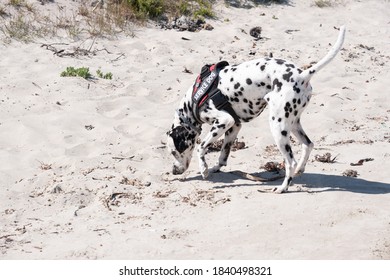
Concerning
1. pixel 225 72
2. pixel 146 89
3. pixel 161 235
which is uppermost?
pixel 225 72

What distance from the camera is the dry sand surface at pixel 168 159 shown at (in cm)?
645

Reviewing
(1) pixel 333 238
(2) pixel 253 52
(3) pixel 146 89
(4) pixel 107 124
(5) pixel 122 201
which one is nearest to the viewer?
(1) pixel 333 238

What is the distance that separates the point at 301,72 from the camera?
7578 mm

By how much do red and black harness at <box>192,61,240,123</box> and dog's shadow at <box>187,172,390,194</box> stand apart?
75 cm

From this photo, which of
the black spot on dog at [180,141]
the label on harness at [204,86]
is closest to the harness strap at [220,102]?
the label on harness at [204,86]

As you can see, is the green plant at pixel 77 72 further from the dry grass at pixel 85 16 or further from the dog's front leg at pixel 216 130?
the dog's front leg at pixel 216 130

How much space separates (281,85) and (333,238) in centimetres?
199

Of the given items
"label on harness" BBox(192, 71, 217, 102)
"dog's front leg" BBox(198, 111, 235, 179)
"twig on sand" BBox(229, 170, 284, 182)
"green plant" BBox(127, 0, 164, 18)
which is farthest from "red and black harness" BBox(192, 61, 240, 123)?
"green plant" BBox(127, 0, 164, 18)

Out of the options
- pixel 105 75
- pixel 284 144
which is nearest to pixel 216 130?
pixel 284 144

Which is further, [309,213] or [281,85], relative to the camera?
[281,85]

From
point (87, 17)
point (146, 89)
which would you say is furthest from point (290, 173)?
point (87, 17)

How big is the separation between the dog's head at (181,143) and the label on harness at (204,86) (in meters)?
0.40

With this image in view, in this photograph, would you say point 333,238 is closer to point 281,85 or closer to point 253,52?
point 281,85

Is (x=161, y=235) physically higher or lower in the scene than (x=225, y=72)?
lower
